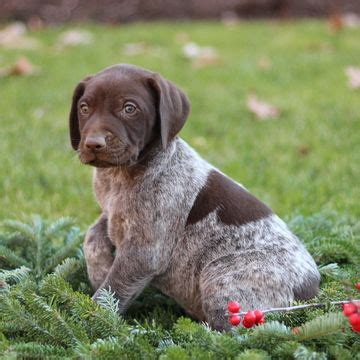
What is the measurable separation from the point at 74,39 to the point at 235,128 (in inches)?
158

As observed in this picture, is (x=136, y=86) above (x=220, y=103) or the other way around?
above

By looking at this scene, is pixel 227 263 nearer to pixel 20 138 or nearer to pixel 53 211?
pixel 53 211

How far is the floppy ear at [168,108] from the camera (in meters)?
3.59

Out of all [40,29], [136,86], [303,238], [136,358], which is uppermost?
[136,86]

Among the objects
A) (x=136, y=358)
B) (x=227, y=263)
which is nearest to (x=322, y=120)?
(x=227, y=263)

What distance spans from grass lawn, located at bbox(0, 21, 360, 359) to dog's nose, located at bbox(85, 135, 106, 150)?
2.47ft

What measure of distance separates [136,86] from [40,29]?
8308mm

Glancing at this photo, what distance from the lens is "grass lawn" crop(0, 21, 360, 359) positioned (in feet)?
14.9

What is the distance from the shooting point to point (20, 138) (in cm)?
721

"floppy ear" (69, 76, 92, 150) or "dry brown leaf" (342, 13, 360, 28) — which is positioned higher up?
"floppy ear" (69, 76, 92, 150)

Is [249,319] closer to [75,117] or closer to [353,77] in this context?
[75,117]

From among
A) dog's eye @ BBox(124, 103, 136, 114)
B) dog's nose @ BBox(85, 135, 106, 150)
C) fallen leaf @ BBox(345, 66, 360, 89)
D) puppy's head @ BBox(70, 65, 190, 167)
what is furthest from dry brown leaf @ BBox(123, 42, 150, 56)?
dog's nose @ BBox(85, 135, 106, 150)

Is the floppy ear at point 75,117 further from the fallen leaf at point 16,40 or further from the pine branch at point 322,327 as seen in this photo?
the fallen leaf at point 16,40

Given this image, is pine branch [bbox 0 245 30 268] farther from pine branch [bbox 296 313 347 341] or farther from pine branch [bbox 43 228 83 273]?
pine branch [bbox 296 313 347 341]
